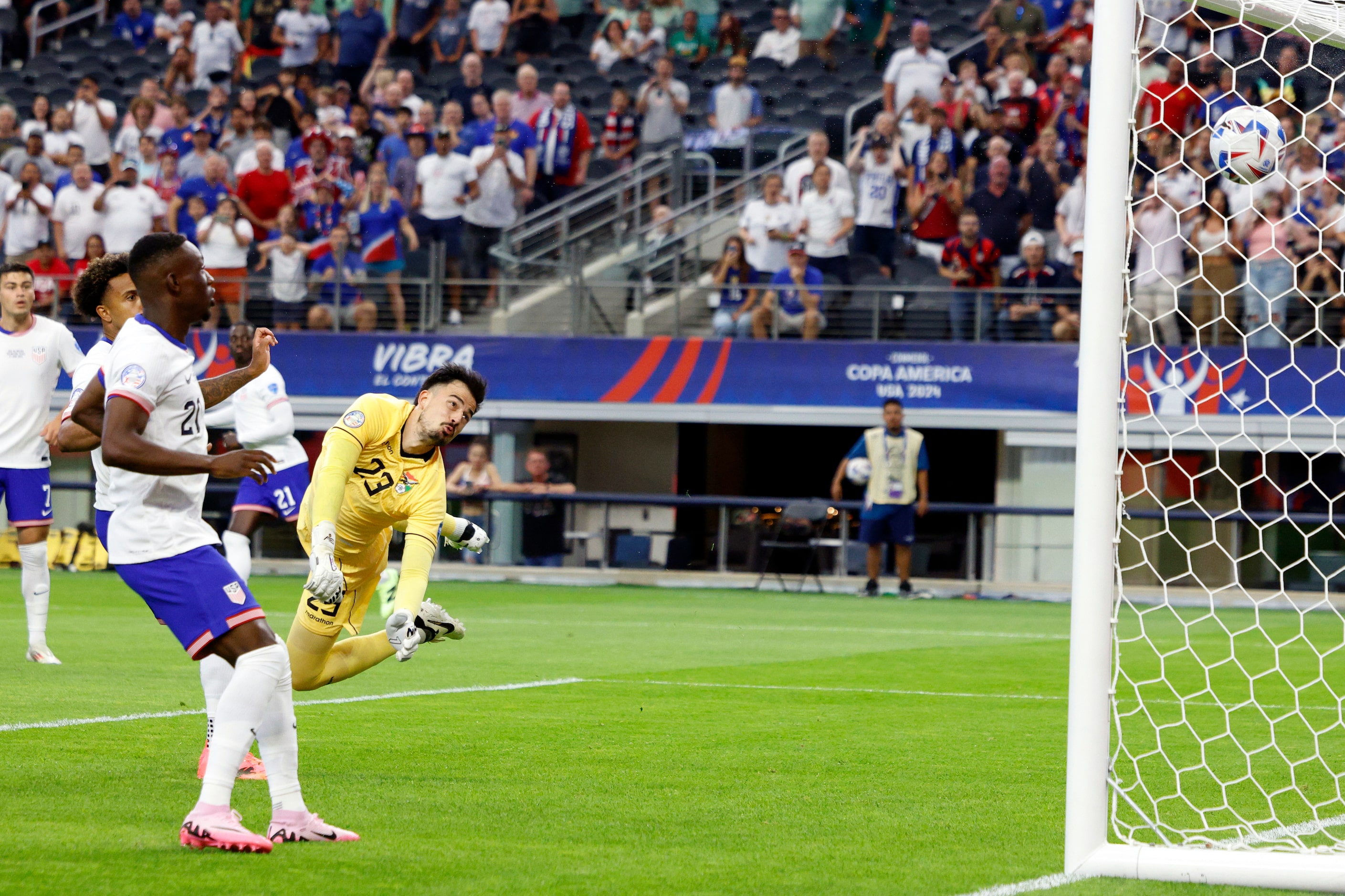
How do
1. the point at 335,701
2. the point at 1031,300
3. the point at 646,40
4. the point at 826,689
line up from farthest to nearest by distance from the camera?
the point at 646,40 < the point at 1031,300 < the point at 826,689 < the point at 335,701

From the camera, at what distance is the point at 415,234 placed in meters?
21.3

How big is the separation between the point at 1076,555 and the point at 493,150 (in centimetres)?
1733

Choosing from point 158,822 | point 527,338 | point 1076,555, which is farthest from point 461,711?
point 527,338

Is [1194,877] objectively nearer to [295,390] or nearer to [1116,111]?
[1116,111]

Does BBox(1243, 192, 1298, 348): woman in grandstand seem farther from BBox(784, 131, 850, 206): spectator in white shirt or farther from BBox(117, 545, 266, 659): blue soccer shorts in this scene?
BBox(117, 545, 266, 659): blue soccer shorts

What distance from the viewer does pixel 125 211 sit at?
853 inches

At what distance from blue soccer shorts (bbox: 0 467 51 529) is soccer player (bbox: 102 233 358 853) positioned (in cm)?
556

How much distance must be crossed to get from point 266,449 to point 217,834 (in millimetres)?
8175

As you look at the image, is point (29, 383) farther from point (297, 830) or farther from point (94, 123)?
point (94, 123)

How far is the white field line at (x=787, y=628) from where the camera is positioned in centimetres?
1357

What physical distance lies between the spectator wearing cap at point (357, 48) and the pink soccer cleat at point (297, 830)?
20.8 m

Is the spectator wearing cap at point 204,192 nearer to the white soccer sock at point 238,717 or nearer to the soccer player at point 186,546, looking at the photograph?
the soccer player at point 186,546

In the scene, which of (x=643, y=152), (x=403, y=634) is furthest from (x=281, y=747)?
(x=643, y=152)

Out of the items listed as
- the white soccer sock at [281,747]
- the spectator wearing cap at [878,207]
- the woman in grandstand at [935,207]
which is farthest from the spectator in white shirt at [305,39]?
the white soccer sock at [281,747]
